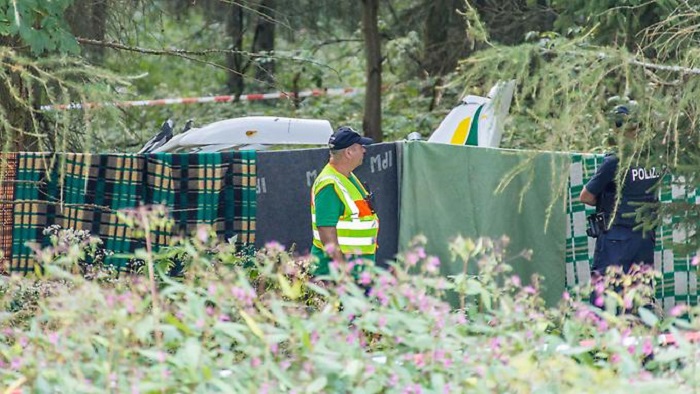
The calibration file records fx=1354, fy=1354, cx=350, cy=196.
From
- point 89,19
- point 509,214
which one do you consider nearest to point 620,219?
point 509,214

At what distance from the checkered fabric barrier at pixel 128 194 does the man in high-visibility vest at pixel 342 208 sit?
1.23 m

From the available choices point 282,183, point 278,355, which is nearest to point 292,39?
point 282,183

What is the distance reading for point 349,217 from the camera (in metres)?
7.71

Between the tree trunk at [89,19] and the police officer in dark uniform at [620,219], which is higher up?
the tree trunk at [89,19]

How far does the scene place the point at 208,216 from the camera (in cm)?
892

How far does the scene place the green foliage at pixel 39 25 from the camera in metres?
6.75

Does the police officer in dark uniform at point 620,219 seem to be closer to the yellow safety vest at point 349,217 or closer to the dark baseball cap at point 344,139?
the yellow safety vest at point 349,217

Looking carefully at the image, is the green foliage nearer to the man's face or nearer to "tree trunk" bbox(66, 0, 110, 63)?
the man's face

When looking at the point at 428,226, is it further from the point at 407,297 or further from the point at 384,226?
the point at 407,297

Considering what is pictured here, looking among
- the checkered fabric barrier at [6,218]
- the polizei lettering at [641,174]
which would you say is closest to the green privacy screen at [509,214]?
the polizei lettering at [641,174]

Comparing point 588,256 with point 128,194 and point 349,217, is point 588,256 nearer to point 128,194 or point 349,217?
point 349,217

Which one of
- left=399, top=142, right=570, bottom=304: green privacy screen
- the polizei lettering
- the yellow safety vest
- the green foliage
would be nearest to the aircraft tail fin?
left=399, top=142, right=570, bottom=304: green privacy screen

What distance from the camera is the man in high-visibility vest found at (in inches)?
298

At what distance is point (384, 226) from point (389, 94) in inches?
406
